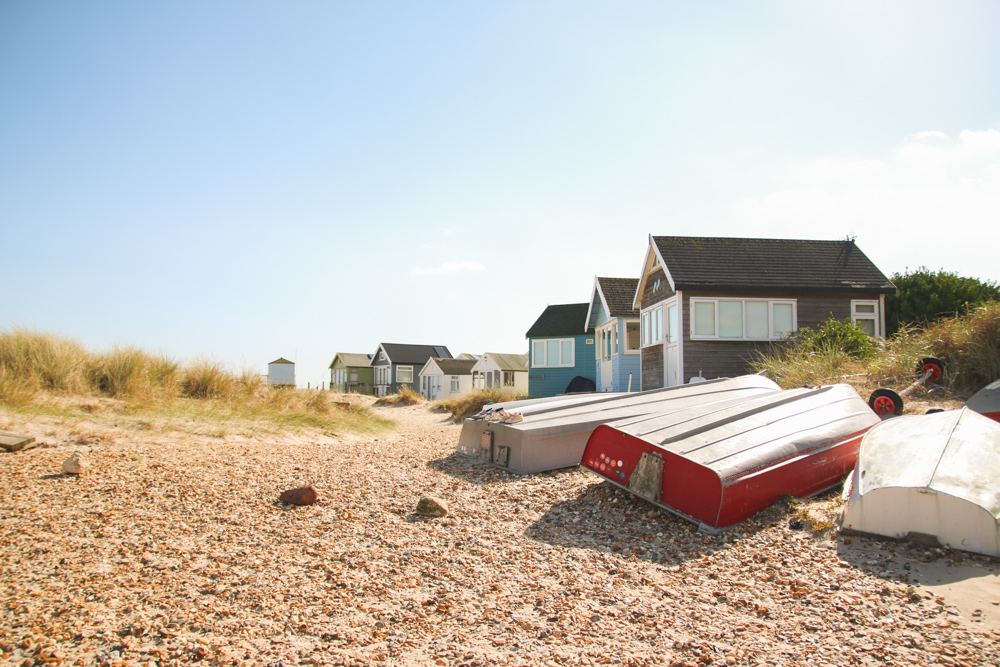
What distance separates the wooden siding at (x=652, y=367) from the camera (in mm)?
16344

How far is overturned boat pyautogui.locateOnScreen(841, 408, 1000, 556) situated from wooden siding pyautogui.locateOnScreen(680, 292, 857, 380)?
10045 mm

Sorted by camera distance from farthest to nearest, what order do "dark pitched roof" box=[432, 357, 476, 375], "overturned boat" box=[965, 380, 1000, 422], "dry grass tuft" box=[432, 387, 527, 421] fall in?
"dark pitched roof" box=[432, 357, 476, 375] → "dry grass tuft" box=[432, 387, 527, 421] → "overturned boat" box=[965, 380, 1000, 422]

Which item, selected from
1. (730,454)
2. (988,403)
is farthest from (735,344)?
(730,454)

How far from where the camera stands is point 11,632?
261cm

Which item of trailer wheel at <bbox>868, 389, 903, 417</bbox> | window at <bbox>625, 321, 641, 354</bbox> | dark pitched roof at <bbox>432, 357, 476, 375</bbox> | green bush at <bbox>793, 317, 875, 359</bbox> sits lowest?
trailer wheel at <bbox>868, 389, 903, 417</bbox>

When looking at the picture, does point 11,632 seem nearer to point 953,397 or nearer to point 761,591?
point 761,591

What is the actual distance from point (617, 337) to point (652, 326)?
3.49 meters

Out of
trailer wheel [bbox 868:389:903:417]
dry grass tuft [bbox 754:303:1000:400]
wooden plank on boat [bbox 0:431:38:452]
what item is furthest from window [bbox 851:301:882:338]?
wooden plank on boat [bbox 0:431:38:452]

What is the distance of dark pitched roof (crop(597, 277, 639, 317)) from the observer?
20.7 m

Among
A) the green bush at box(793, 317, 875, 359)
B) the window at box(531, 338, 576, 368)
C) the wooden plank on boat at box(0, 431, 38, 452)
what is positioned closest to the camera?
the wooden plank on boat at box(0, 431, 38, 452)

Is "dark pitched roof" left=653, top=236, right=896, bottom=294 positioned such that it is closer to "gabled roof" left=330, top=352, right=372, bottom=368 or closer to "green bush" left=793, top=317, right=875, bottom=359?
"green bush" left=793, top=317, right=875, bottom=359

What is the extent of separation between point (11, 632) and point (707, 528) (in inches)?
161

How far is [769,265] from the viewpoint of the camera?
15.5m

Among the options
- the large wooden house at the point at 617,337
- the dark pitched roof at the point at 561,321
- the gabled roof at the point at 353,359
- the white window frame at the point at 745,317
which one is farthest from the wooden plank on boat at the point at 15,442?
the gabled roof at the point at 353,359
